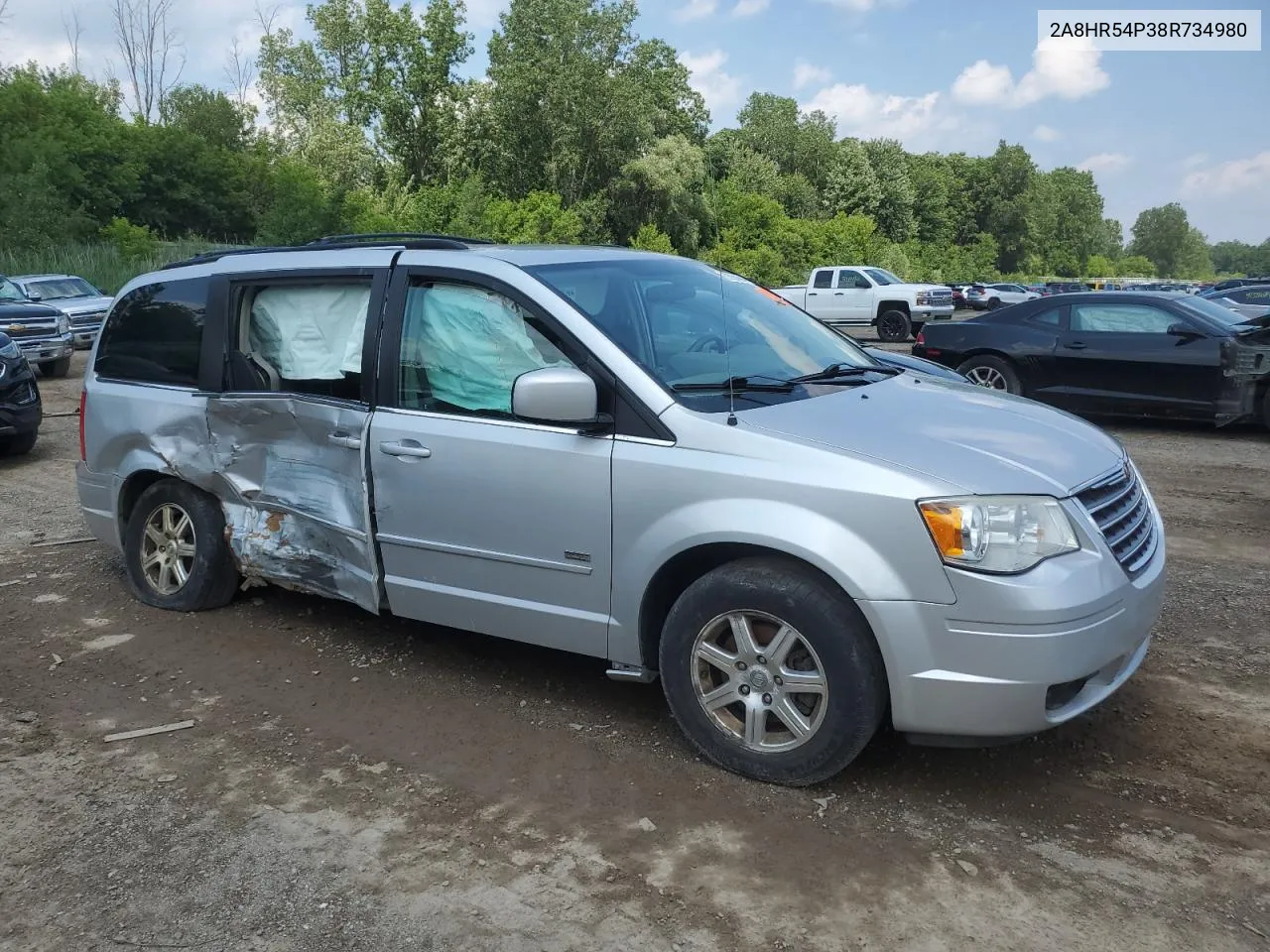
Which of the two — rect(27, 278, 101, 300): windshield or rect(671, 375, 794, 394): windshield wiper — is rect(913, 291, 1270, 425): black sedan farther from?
rect(27, 278, 101, 300): windshield

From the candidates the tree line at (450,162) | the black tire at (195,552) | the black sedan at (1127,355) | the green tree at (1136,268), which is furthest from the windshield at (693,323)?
the green tree at (1136,268)

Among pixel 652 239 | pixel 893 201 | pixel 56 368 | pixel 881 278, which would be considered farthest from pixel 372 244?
pixel 893 201

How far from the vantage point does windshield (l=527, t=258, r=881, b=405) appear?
4.19 metres

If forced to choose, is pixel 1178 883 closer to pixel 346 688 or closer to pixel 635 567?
pixel 635 567

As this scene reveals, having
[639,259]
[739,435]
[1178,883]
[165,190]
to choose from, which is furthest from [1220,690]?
[165,190]

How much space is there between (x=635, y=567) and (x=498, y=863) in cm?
111

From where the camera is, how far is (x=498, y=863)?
3.30m

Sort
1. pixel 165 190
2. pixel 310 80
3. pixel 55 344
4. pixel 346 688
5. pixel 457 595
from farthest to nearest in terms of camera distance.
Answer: pixel 310 80 → pixel 165 190 → pixel 55 344 → pixel 346 688 → pixel 457 595

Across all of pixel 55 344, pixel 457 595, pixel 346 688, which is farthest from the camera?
pixel 55 344

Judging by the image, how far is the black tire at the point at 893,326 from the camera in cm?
2730

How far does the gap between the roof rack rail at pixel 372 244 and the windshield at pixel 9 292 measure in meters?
16.9

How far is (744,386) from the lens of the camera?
4.15m

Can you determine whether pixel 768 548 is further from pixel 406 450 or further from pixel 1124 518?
pixel 406 450

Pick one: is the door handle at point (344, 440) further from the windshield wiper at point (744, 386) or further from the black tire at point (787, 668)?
the black tire at point (787, 668)
